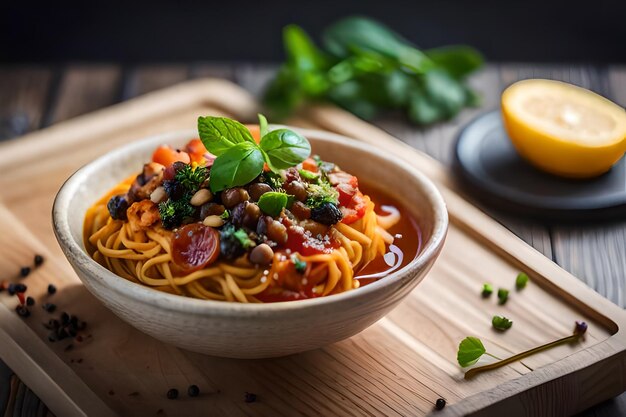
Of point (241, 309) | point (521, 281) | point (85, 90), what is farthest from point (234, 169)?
point (85, 90)

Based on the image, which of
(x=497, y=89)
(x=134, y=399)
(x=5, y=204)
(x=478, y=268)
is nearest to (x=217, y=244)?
(x=134, y=399)

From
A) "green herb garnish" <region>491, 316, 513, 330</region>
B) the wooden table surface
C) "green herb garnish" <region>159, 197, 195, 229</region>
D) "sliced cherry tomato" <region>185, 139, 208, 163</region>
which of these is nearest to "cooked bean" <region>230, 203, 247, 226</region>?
"green herb garnish" <region>159, 197, 195, 229</region>

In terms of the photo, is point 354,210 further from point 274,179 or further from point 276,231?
point 276,231

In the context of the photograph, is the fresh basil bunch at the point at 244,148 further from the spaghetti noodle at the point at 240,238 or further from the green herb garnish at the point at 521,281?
the green herb garnish at the point at 521,281

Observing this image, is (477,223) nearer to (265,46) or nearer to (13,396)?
(13,396)

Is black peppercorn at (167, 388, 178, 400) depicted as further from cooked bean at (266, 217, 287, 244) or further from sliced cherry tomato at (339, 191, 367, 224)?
sliced cherry tomato at (339, 191, 367, 224)

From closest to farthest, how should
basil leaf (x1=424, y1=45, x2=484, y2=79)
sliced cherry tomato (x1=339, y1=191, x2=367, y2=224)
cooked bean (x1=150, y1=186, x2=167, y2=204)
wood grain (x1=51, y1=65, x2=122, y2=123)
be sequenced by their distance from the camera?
1. cooked bean (x1=150, y1=186, x2=167, y2=204)
2. sliced cherry tomato (x1=339, y1=191, x2=367, y2=224)
3. basil leaf (x1=424, y1=45, x2=484, y2=79)
4. wood grain (x1=51, y1=65, x2=122, y2=123)
